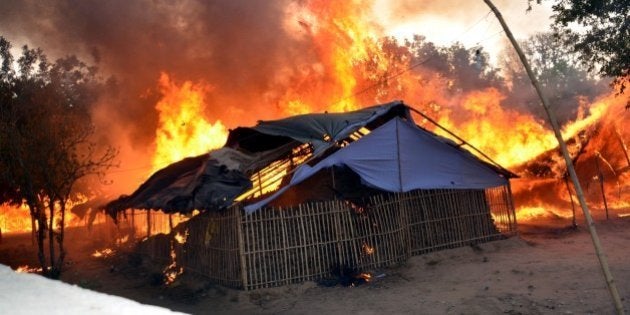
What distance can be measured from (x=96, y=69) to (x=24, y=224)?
1222 cm

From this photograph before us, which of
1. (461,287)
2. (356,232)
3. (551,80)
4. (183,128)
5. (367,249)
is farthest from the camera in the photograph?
(551,80)

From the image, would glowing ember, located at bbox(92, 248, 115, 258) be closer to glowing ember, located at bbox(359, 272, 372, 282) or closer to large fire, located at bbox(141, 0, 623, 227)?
large fire, located at bbox(141, 0, 623, 227)

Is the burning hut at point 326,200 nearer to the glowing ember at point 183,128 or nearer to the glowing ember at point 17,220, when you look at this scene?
the glowing ember at point 183,128

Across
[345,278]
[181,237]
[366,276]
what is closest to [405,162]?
[366,276]

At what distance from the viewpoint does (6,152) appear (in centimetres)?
1105

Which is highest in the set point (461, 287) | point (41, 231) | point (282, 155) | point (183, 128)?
point (183, 128)

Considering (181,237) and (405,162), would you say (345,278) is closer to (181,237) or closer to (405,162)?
(405,162)

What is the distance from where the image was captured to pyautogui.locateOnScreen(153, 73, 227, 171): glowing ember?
2466 cm

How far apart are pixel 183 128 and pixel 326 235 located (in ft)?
55.1

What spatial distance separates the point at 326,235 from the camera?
35.1 ft

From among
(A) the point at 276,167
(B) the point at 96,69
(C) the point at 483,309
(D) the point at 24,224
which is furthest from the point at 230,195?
(D) the point at 24,224

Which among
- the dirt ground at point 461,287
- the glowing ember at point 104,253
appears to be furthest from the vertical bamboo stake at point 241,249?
the glowing ember at point 104,253

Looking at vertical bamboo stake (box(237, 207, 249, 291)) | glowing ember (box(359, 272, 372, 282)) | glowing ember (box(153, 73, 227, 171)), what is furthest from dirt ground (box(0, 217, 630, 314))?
glowing ember (box(153, 73, 227, 171))

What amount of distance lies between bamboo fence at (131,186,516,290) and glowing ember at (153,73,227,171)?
11.7 m
